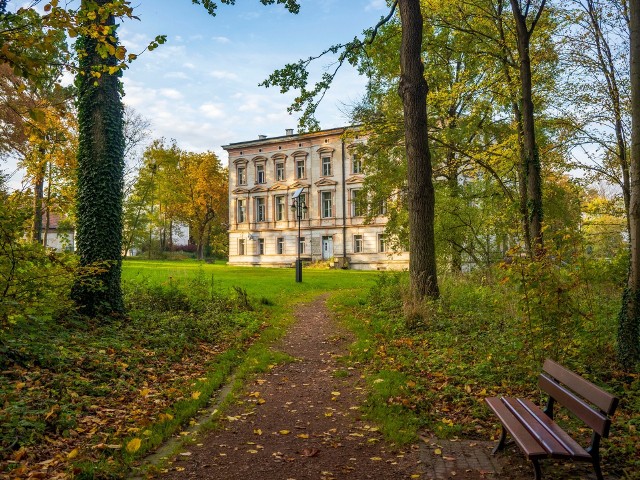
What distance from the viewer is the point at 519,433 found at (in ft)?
12.1

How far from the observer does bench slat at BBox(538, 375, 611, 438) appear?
3240 millimetres

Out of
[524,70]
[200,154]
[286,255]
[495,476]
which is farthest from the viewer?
[200,154]

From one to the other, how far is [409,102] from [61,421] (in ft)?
29.3

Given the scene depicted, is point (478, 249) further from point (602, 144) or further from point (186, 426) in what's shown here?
point (186, 426)

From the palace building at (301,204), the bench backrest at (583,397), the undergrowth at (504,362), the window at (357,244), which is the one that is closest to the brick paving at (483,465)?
the undergrowth at (504,362)

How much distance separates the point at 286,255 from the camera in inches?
1816

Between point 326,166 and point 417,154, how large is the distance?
113ft

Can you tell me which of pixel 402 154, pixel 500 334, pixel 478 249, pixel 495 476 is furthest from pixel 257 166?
pixel 495 476

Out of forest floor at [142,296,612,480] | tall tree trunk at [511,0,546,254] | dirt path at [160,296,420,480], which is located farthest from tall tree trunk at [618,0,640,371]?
tall tree trunk at [511,0,546,254]

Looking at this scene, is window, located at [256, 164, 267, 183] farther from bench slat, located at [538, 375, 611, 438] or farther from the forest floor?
bench slat, located at [538, 375, 611, 438]

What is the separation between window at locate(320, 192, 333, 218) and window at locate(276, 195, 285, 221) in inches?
172

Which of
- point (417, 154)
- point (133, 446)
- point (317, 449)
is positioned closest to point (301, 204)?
point (417, 154)

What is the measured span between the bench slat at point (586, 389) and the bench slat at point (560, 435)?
1.09ft

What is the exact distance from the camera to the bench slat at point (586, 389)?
3.30 meters
